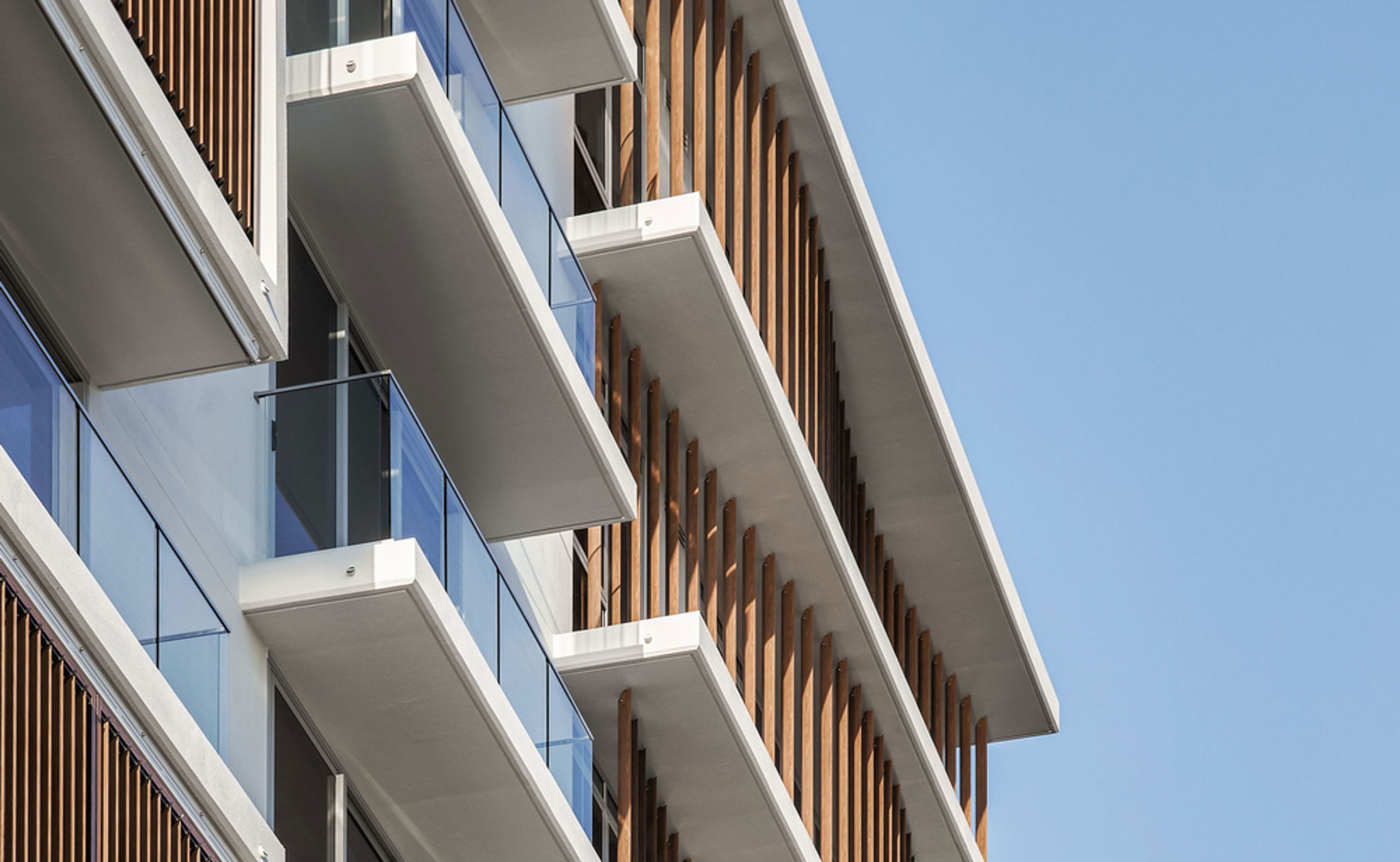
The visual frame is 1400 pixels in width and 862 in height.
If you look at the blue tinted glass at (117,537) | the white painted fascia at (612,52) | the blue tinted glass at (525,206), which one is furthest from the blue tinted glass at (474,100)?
Answer: the blue tinted glass at (117,537)

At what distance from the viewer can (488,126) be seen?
2092cm

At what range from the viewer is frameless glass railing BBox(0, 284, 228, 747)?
44.9 feet

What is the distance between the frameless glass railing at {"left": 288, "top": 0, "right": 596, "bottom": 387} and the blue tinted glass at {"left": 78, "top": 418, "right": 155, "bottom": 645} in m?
4.95

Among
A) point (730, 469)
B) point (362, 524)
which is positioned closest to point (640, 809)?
point (730, 469)

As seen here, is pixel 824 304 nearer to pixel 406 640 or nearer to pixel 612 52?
pixel 612 52

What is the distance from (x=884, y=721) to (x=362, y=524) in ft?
55.8

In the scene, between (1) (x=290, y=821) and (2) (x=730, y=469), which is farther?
(2) (x=730, y=469)

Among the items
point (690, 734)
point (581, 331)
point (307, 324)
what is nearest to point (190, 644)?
point (307, 324)

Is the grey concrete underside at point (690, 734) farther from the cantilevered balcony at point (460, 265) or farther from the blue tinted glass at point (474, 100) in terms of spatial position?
the blue tinted glass at point (474, 100)

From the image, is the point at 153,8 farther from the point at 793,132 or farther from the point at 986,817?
the point at 986,817

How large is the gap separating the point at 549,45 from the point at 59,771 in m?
11.5

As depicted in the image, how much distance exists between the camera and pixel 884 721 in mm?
→ 34406

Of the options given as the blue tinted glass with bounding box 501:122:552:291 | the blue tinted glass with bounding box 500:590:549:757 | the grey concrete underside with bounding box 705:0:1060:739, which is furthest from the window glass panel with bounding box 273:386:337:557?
the grey concrete underside with bounding box 705:0:1060:739

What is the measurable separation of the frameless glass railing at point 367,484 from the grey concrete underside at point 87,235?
2.12 metres
